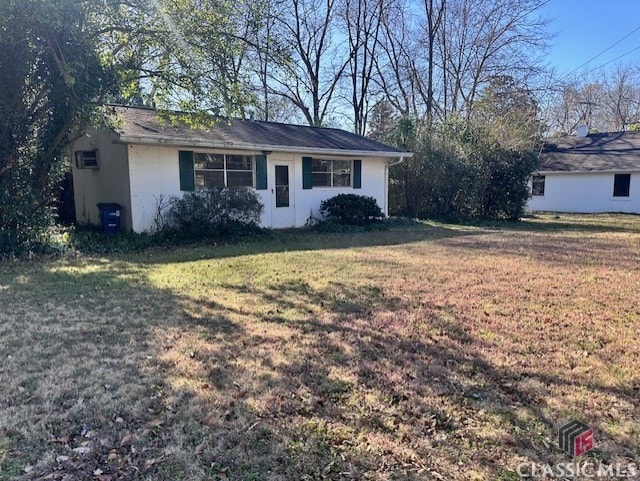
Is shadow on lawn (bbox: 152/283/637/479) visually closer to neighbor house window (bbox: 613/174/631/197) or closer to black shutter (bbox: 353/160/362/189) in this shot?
black shutter (bbox: 353/160/362/189)

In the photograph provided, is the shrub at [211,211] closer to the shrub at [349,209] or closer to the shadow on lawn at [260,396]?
the shrub at [349,209]

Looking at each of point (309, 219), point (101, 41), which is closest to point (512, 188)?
point (309, 219)

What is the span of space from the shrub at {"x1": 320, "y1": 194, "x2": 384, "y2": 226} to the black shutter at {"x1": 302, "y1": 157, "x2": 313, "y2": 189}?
2.52 ft

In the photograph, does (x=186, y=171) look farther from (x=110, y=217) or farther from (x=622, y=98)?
(x=622, y=98)

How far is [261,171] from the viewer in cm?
1227

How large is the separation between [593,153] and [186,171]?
20373 mm

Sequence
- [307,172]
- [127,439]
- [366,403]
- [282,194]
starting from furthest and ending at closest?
[307,172], [282,194], [366,403], [127,439]

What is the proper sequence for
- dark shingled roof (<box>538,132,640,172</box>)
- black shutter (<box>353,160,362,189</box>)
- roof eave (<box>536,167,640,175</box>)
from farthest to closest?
dark shingled roof (<box>538,132,640,172</box>)
roof eave (<box>536,167,640,175</box>)
black shutter (<box>353,160,362,189</box>)

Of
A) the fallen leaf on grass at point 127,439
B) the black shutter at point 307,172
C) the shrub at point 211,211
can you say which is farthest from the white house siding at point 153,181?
the fallen leaf on grass at point 127,439

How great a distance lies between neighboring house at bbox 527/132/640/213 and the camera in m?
20.0

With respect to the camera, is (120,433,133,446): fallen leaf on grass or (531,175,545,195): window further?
(531,175,545,195): window

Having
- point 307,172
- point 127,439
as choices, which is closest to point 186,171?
point 307,172

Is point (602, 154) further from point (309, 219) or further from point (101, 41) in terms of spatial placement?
point (101, 41)

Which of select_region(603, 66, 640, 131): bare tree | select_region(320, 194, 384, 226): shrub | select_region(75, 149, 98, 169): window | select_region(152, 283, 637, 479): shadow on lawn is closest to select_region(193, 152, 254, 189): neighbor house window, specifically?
select_region(320, 194, 384, 226): shrub
